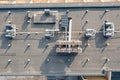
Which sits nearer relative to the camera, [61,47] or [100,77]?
[61,47]

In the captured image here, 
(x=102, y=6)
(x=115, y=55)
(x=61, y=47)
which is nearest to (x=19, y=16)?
(x=61, y=47)

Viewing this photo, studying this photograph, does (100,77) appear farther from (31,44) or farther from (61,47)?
(31,44)

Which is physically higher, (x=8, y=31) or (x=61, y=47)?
(x=8, y=31)

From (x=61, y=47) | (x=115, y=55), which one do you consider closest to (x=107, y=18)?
(x=115, y=55)

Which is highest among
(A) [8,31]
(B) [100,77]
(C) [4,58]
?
(A) [8,31]

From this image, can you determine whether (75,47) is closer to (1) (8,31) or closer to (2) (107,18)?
(2) (107,18)

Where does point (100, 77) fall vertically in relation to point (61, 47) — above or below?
below
